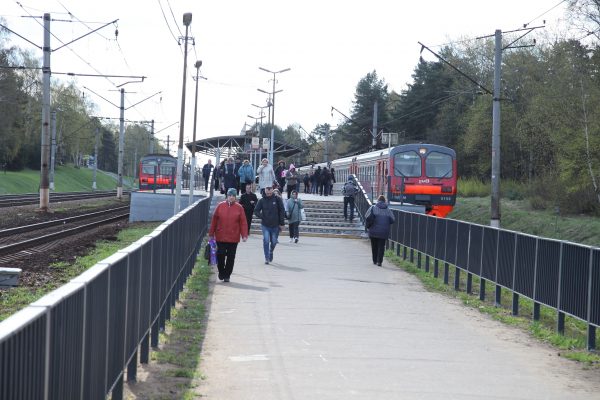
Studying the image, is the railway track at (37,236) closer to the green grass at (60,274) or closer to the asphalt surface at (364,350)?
the green grass at (60,274)

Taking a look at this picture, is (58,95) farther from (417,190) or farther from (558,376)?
(558,376)

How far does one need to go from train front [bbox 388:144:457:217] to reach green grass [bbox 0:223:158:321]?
13.3 meters

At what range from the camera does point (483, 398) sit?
867cm

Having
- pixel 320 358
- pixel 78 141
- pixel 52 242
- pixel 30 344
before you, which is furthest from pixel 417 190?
pixel 78 141

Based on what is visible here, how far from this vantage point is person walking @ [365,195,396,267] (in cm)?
2342

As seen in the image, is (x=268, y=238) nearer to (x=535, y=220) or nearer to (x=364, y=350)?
(x=364, y=350)

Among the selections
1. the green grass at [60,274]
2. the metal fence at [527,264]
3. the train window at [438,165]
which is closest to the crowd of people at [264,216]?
the metal fence at [527,264]

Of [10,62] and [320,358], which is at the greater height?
[10,62]

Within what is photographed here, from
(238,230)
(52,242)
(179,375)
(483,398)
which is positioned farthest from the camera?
(52,242)

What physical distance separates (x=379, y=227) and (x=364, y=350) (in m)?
12.4

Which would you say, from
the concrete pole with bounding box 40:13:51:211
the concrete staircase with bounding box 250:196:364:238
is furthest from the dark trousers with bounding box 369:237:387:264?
the concrete pole with bounding box 40:13:51:211

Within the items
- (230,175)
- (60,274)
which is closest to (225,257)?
(60,274)

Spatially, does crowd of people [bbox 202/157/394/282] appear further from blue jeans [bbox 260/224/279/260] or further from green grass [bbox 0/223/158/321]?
green grass [bbox 0/223/158/321]

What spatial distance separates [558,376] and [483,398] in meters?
1.68
